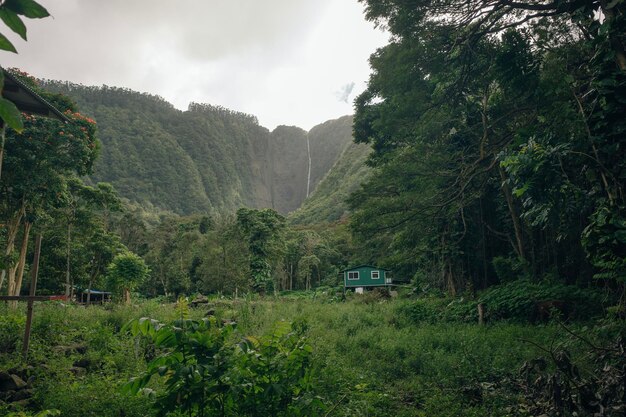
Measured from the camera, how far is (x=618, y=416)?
3379 mm

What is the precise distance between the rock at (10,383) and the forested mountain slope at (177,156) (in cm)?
9857

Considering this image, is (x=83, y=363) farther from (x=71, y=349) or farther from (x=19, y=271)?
(x=19, y=271)

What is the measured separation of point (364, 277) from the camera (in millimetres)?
36094

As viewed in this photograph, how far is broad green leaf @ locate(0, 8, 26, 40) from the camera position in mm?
926

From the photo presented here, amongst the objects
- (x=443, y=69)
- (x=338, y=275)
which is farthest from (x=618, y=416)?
(x=338, y=275)

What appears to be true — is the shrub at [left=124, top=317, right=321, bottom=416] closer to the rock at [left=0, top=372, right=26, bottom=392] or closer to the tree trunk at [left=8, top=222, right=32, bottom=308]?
the rock at [left=0, top=372, right=26, bottom=392]

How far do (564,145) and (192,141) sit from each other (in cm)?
15473

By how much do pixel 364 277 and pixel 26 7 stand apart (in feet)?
119

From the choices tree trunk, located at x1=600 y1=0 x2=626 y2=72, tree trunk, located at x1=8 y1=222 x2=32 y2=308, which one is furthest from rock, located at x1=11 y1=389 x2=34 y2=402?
tree trunk, located at x1=8 y1=222 x2=32 y2=308

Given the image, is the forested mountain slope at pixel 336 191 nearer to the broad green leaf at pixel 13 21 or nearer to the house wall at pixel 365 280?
the house wall at pixel 365 280

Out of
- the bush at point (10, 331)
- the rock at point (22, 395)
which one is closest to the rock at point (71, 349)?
the bush at point (10, 331)

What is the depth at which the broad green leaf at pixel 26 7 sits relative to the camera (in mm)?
935

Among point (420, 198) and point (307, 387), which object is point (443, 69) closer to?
point (420, 198)

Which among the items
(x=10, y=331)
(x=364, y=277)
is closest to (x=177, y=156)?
(x=364, y=277)
